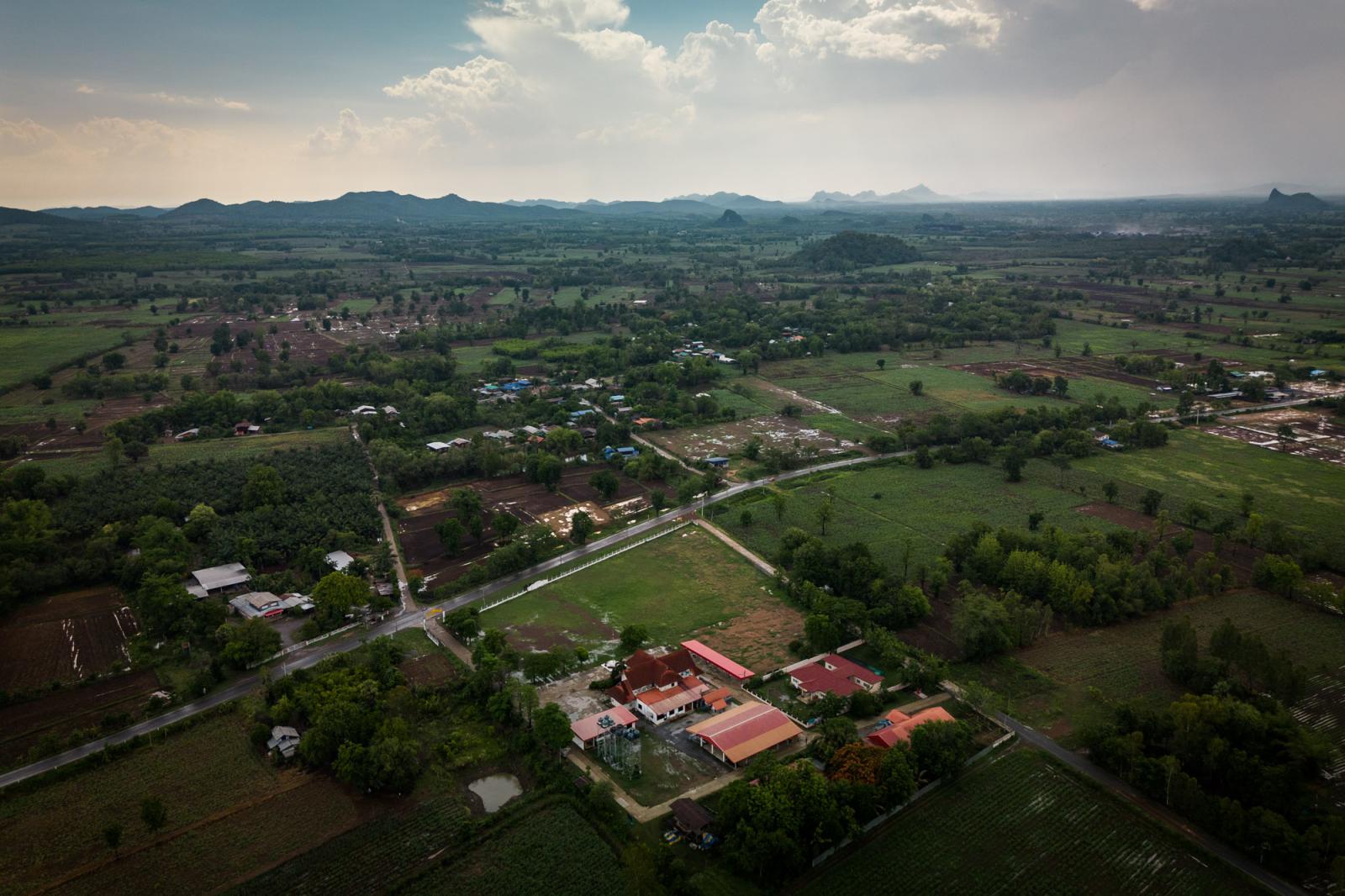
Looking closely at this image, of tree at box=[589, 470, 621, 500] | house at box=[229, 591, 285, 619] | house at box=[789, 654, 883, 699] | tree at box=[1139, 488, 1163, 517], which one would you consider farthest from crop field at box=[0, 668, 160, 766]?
tree at box=[1139, 488, 1163, 517]

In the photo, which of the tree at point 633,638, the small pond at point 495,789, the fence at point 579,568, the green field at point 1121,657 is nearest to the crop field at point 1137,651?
the green field at point 1121,657

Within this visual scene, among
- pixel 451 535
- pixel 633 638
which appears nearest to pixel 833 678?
pixel 633 638

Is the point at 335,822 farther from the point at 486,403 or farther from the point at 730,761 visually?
the point at 486,403

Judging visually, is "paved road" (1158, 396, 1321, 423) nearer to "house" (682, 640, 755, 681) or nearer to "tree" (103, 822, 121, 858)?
"house" (682, 640, 755, 681)

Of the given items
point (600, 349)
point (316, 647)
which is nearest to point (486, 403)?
point (600, 349)

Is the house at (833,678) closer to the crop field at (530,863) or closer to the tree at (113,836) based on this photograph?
the crop field at (530,863)

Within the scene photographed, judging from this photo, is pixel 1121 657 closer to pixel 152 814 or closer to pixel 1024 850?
pixel 1024 850

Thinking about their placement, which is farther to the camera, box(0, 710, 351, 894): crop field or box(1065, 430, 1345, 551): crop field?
box(1065, 430, 1345, 551): crop field
